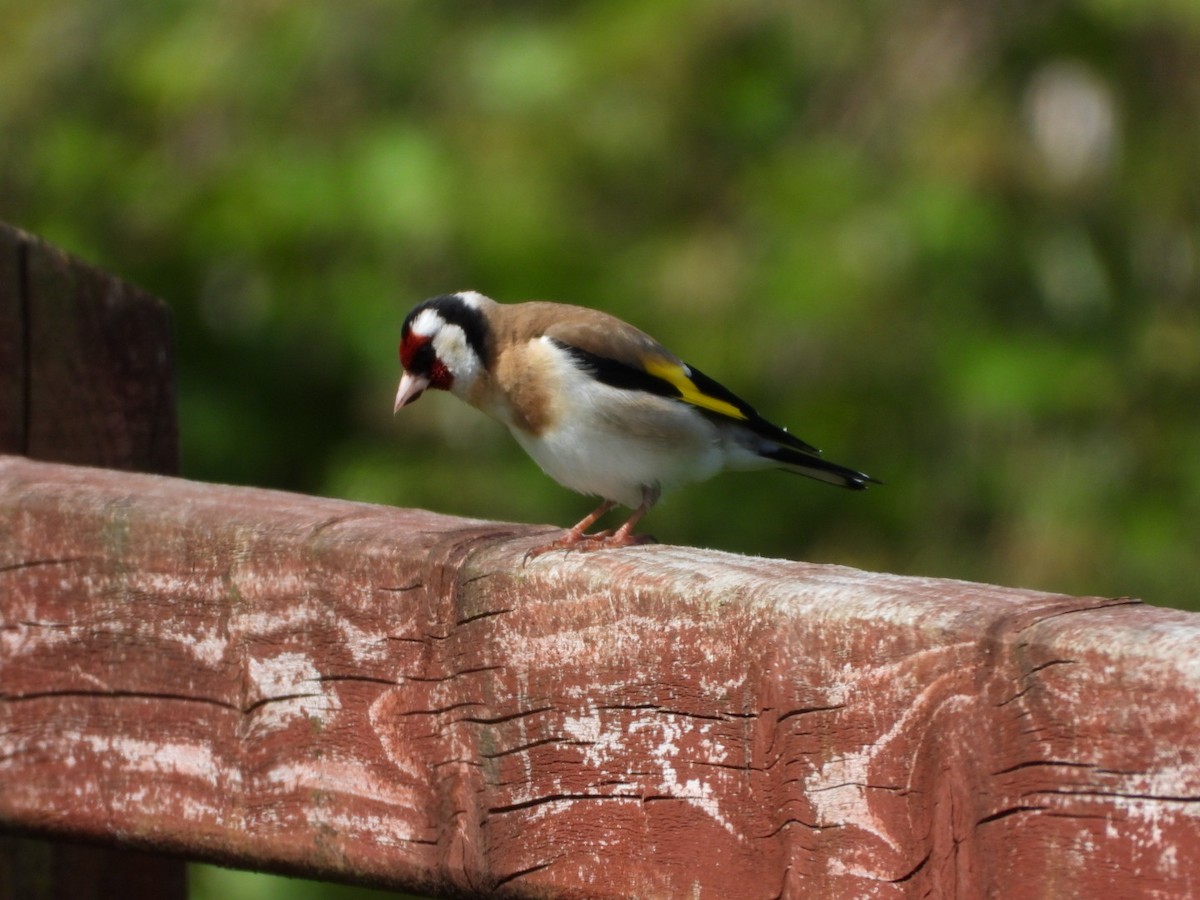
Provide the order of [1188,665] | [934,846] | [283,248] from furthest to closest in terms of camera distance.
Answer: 1. [283,248]
2. [934,846]
3. [1188,665]

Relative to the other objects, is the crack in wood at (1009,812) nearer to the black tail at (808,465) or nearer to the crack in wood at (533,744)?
the crack in wood at (533,744)

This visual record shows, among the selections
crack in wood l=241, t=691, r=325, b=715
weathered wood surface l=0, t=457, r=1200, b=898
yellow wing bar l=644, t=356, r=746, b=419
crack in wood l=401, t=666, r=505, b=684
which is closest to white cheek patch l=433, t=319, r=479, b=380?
yellow wing bar l=644, t=356, r=746, b=419

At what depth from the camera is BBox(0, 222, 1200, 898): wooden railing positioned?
4.35 feet

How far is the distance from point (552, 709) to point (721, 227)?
4.69 meters

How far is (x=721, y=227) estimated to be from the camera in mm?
6281

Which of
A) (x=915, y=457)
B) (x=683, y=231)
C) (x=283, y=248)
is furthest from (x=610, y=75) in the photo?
(x=915, y=457)

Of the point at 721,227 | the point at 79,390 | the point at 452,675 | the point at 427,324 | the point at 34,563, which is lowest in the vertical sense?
the point at 452,675

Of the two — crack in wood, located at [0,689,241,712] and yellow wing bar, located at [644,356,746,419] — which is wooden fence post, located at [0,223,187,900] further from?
yellow wing bar, located at [644,356,746,419]

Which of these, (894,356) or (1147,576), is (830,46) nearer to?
(894,356)

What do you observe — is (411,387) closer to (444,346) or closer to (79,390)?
(444,346)

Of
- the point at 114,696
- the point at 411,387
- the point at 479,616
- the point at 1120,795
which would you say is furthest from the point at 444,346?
the point at 1120,795

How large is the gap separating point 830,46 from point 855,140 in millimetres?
357

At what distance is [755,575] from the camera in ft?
5.33

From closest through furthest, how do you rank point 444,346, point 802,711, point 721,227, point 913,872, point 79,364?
point 913,872 < point 802,711 < point 79,364 < point 444,346 < point 721,227
